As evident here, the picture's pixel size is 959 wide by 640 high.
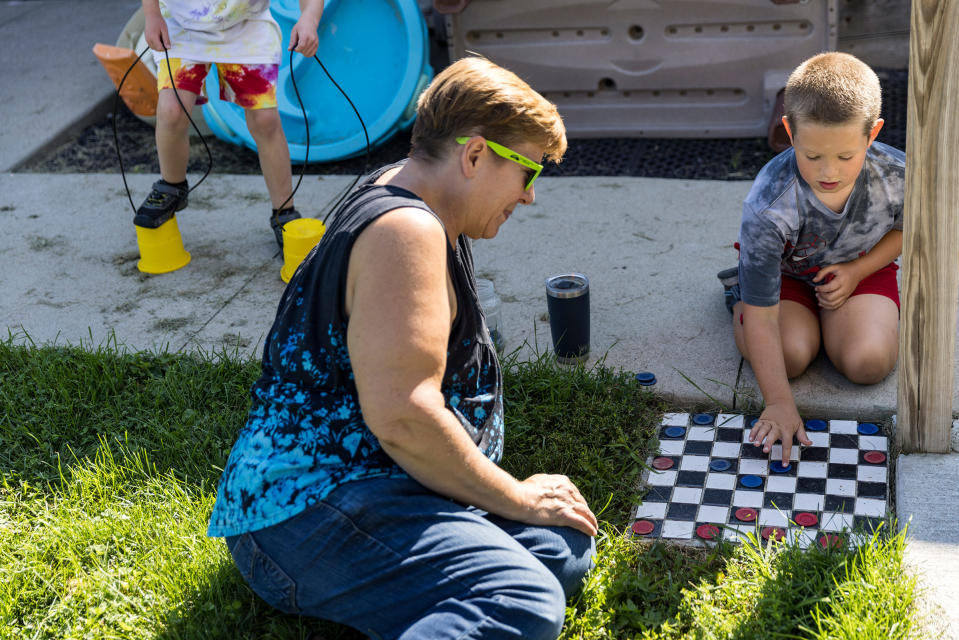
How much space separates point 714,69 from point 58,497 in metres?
3.40

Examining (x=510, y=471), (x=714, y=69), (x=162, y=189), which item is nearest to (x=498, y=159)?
(x=510, y=471)

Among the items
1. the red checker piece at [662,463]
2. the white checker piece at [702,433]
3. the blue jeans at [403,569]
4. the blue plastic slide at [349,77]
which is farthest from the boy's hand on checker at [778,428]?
the blue plastic slide at [349,77]

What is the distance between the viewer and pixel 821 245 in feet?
9.37

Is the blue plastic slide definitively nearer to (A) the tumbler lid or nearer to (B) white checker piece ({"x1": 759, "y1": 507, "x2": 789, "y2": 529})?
(A) the tumbler lid

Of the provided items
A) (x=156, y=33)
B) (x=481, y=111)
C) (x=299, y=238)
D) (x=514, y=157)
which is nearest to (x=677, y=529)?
(x=514, y=157)

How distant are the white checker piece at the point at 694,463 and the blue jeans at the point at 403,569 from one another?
0.75 m

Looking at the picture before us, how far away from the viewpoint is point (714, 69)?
4707mm

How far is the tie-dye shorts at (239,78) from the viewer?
3.80 meters

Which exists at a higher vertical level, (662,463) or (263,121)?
(263,121)

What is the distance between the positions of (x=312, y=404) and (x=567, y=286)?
1257mm

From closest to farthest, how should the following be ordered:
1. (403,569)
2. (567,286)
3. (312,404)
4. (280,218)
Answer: (403,569) → (312,404) → (567,286) → (280,218)

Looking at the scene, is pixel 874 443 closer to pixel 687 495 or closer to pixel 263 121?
pixel 687 495

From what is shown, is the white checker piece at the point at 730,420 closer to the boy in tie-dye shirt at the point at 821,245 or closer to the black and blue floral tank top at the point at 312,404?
the boy in tie-dye shirt at the point at 821,245

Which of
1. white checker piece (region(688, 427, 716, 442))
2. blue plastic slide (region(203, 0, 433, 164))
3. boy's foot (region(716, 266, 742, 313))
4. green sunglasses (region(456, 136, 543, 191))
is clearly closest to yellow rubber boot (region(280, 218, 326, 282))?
blue plastic slide (region(203, 0, 433, 164))
